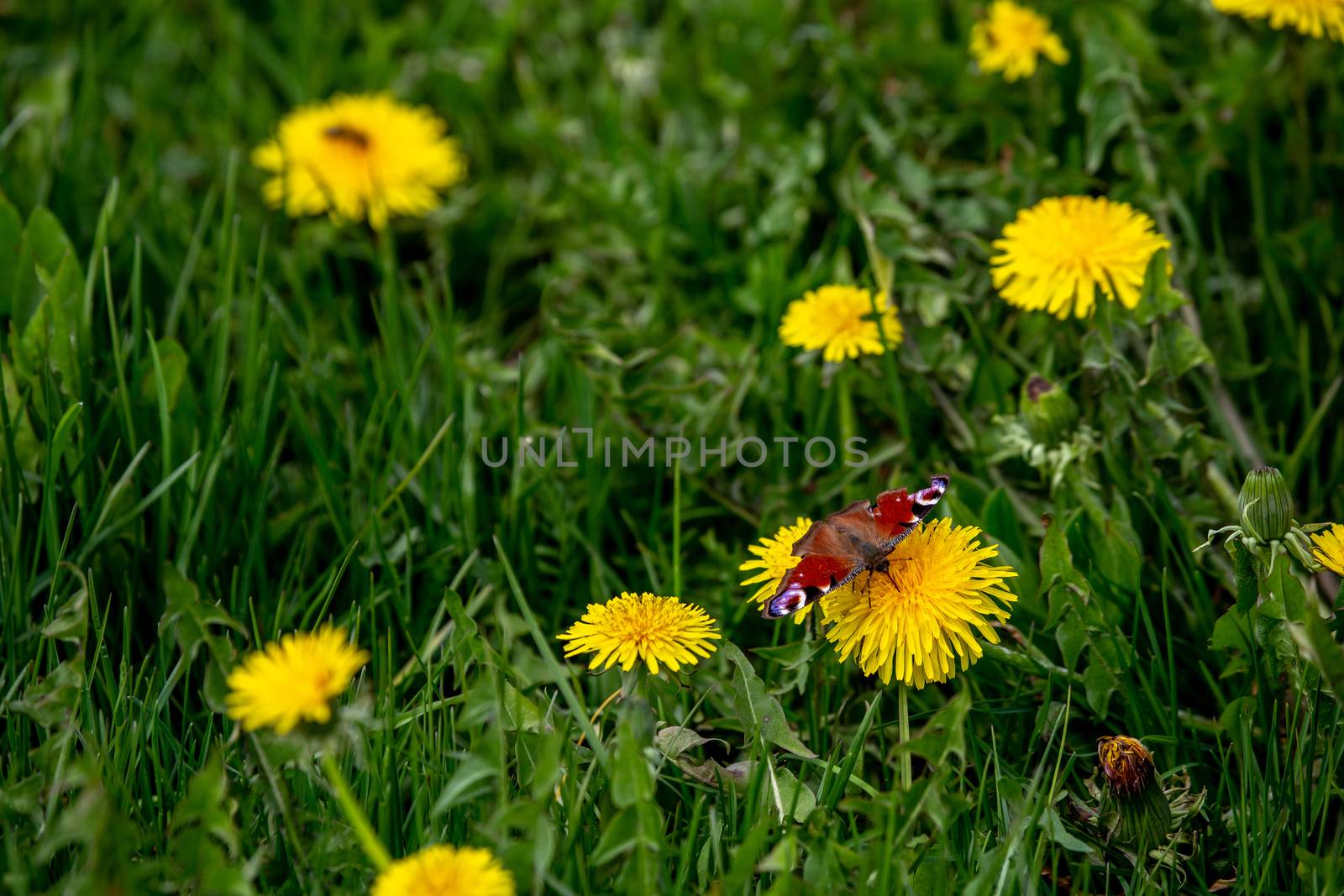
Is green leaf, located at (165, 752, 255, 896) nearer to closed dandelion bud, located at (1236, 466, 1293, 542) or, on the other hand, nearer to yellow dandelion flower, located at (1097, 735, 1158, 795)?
yellow dandelion flower, located at (1097, 735, 1158, 795)

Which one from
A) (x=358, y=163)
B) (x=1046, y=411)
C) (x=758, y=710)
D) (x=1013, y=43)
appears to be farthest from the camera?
(x=358, y=163)

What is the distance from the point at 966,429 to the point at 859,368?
0.23 m

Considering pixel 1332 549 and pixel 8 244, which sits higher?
pixel 8 244

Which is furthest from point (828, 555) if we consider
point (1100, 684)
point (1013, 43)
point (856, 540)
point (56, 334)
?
point (1013, 43)

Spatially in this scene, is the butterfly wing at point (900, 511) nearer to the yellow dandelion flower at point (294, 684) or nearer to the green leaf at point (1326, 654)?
the green leaf at point (1326, 654)

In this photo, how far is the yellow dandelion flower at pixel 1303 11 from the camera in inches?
83.9

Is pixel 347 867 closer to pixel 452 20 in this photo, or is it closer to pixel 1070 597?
pixel 1070 597

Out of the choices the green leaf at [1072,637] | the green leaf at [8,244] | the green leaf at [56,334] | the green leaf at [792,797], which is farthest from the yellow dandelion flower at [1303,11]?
the green leaf at [8,244]

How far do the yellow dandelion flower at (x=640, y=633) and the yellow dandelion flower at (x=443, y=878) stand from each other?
33cm

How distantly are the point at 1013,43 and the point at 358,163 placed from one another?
1.45m

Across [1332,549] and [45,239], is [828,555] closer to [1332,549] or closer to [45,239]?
[1332,549]

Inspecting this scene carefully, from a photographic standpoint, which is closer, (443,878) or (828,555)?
(443,878)

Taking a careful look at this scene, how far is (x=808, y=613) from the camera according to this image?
1596mm

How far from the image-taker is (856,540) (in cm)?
150
